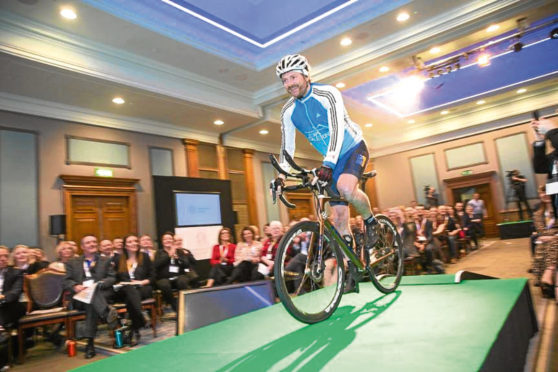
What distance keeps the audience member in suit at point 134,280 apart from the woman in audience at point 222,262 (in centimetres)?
103

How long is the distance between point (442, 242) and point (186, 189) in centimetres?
563

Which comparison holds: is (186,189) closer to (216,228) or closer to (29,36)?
(216,228)

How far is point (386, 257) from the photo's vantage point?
2643mm

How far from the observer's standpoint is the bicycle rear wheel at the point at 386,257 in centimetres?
250

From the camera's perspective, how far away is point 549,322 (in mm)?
2822

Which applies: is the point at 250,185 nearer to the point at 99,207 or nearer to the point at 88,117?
the point at 99,207

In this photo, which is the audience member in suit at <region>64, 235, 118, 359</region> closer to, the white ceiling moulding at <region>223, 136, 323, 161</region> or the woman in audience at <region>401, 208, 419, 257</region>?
the woman in audience at <region>401, 208, 419, 257</region>

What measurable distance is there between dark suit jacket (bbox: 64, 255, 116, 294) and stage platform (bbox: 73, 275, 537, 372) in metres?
3.02

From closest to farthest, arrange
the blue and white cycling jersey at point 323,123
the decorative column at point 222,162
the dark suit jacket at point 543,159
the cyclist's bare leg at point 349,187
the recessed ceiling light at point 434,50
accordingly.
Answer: the blue and white cycling jersey at point 323,123 → the cyclist's bare leg at point 349,187 → the dark suit jacket at point 543,159 → the recessed ceiling light at point 434,50 → the decorative column at point 222,162

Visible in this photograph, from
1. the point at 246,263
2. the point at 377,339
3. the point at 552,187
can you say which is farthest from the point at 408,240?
the point at 377,339

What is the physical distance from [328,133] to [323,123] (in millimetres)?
72

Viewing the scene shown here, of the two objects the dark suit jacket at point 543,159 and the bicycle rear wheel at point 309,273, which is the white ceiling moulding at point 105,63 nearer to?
the bicycle rear wheel at point 309,273

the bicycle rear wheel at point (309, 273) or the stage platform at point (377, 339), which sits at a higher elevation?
the bicycle rear wheel at point (309, 273)

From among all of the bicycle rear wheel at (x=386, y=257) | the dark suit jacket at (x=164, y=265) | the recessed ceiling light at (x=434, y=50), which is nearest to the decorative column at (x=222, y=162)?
the dark suit jacket at (x=164, y=265)
